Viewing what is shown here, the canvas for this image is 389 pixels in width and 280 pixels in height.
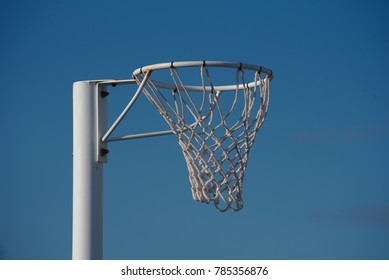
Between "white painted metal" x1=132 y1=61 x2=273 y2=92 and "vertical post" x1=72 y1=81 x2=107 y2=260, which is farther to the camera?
"vertical post" x1=72 y1=81 x2=107 y2=260

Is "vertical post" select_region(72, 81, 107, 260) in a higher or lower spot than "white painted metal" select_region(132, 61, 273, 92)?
lower

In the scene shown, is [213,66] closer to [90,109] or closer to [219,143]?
[219,143]

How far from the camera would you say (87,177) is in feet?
20.2

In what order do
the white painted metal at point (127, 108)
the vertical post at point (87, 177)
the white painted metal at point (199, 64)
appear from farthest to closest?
the vertical post at point (87, 177) < the white painted metal at point (127, 108) < the white painted metal at point (199, 64)

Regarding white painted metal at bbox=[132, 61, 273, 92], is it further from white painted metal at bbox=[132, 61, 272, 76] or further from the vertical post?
the vertical post

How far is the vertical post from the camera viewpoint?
6133mm

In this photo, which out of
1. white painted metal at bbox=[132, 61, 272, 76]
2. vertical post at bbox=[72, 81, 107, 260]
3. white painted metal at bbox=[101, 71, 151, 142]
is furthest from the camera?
vertical post at bbox=[72, 81, 107, 260]

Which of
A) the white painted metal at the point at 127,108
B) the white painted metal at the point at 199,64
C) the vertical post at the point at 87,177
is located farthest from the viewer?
the vertical post at the point at 87,177

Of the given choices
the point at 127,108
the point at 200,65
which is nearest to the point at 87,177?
the point at 127,108

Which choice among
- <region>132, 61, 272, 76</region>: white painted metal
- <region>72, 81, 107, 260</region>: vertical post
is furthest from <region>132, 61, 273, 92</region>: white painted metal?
<region>72, 81, 107, 260</region>: vertical post

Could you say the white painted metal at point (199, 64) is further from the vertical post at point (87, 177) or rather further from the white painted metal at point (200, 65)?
the vertical post at point (87, 177)

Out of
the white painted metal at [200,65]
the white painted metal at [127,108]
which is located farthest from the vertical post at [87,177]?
the white painted metal at [200,65]

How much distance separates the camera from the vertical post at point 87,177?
6.13 meters

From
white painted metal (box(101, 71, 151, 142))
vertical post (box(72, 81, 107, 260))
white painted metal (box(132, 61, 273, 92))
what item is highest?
white painted metal (box(132, 61, 273, 92))
